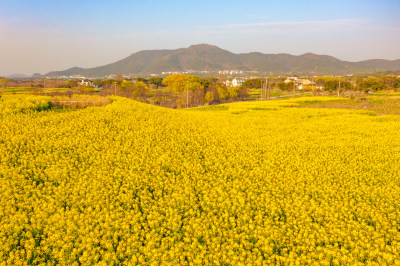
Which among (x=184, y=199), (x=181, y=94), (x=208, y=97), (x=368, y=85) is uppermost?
(x=368, y=85)

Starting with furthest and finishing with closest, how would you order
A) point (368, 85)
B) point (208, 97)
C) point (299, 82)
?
point (299, 82) < point (368, 85) < point (208, 97)

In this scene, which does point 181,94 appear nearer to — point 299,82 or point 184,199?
point 184,199

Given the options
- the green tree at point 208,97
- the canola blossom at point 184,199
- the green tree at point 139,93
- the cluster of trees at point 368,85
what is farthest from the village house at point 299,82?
the canola blossom at point 184,199

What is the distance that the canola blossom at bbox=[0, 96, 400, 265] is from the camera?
5285 millimetres

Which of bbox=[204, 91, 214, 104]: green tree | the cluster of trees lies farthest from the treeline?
the cluster of trees

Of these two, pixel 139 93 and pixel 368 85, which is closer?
pixel 139 93

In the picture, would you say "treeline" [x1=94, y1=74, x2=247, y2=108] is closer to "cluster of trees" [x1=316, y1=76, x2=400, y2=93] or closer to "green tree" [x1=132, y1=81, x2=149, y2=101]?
"green tree" [x1=132, y1=81, x2=149, y2=101]

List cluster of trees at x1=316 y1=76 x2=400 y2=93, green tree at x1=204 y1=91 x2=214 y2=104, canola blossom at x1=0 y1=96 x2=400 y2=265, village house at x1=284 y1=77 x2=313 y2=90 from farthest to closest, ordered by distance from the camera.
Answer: village house at x1=284 y1=77 x2=313 y2=90
cluster of trees at x1=316 y1=76 x2=400 y2=93
green tree at x1=204 y1=91 x2=214 y2=104
canola blossom at x1=0 y1=96 x2=400 y2=265

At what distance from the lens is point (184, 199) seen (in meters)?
7.17

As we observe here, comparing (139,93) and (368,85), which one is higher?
(368,85)

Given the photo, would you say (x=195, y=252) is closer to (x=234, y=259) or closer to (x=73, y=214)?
(x=234, y=259)

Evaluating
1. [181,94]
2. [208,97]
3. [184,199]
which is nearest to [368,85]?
[208,97]

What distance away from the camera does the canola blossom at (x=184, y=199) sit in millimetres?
5285

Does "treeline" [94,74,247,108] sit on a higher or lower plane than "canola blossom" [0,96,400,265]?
higher
